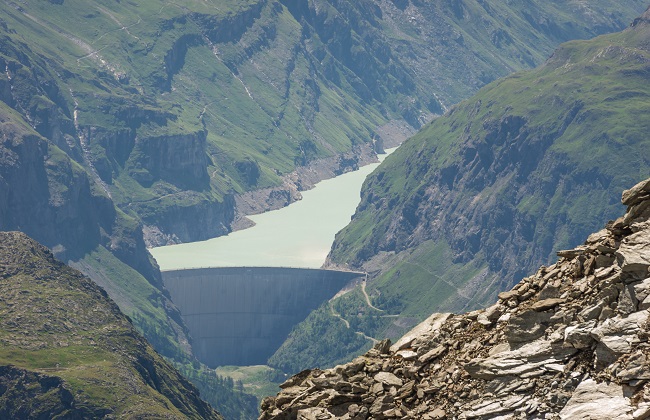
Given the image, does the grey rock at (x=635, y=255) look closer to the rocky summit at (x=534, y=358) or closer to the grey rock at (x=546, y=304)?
the rocky summit at (x=534, y=358)

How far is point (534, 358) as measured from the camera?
2251 inches

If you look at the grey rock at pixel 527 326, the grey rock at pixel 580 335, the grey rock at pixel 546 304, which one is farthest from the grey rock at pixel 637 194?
the grey rock at pixel 580 335

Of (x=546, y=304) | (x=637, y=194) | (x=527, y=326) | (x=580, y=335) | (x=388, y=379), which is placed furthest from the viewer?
(x=388, y=379)

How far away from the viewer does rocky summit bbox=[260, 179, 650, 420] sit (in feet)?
177

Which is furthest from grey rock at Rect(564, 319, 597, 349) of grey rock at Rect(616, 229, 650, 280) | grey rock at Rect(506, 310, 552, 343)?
grey rock at Rect(616, 229, 650, 280)

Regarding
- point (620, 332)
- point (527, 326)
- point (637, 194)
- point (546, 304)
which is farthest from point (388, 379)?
point (637, 194)

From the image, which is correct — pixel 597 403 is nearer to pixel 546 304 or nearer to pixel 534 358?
pixel 534 358

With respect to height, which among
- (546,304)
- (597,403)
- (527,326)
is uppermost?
(546,304)

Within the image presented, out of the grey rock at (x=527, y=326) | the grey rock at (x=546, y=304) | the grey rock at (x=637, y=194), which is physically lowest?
the grey rock at (x=527, y=326)

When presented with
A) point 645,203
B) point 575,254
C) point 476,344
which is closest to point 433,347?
point 476,344

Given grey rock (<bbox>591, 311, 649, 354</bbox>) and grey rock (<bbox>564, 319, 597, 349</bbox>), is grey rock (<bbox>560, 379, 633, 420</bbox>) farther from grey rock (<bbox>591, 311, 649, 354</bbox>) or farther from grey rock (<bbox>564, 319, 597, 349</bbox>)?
grey rock (<bbox>564, 319, 597, 349</bbox>)

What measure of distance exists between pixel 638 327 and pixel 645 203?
7937mm

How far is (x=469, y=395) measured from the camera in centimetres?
5941

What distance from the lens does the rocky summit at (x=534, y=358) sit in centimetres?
5394
